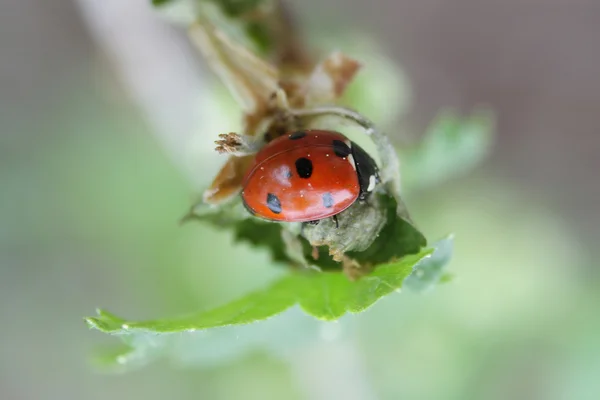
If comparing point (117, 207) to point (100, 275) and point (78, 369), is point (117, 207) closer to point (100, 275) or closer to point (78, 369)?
point (100, 275)

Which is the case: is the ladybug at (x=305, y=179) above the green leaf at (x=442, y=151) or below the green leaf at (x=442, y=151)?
below

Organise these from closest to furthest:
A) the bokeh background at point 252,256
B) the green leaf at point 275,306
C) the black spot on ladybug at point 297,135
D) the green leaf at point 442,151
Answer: the green leaf at point 275,306 < the black spot on ladybug at point 297,135 < the green leaf at point 442,151 < the bokeh background at point 252,256

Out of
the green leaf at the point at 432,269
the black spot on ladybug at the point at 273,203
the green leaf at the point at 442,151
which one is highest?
the green leaf at the point at 442,151

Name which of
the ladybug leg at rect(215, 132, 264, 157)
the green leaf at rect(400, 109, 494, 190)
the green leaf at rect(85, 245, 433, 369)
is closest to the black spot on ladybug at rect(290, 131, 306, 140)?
the ladybug leg at rect(215, 132, 264, 157)

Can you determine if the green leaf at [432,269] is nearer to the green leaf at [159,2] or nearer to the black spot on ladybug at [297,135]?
the black spot on ladybug at [297,135]

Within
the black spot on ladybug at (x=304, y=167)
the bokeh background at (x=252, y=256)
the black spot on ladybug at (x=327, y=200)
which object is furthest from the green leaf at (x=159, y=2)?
the bokeh background at (x=252, y=256)

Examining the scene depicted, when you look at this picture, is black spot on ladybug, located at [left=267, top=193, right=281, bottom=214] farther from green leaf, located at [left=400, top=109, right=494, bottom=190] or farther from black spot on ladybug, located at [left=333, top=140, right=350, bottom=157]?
green leaf, located at [left=400, top=109, right=494, bottom=190]
